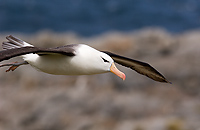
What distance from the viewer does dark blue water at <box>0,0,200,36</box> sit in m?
40.8

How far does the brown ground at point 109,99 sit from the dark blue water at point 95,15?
22714mm

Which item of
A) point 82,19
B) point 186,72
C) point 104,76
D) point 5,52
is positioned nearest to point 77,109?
→ point 104,76

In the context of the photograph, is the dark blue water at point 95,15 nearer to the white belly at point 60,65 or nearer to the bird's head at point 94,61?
the white belly at point 60,65

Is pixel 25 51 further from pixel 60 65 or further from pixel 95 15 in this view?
pixel 95 15

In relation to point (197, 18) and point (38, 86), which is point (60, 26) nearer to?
point (197, 18)

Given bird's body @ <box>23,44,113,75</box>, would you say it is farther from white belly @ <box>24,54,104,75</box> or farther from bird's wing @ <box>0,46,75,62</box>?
bird's wing @ <box>0,46,75,62</box>

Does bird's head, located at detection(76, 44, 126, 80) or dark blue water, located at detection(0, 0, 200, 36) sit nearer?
bird's head, located at detection(76, 44, 126, 80)

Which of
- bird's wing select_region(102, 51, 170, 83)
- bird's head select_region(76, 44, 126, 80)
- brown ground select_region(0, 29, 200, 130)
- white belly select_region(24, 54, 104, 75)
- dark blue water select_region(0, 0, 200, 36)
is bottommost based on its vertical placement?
white belly select_region(24, 54, 104, 75)

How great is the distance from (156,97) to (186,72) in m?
1.77

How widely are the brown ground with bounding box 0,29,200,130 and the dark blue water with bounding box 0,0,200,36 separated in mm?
22714

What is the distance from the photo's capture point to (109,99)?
45.5 ft

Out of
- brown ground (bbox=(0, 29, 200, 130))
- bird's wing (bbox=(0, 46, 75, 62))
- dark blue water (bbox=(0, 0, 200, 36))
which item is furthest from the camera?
dark blue water (bbox=(0, 0, 200, 36))

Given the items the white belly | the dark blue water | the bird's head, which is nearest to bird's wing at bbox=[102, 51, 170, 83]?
the bird's head

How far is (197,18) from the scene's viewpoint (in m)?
43.2
